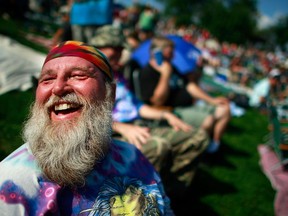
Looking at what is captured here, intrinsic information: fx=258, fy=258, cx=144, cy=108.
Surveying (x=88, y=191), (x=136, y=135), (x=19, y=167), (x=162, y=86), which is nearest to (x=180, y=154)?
(x=136, y=135)

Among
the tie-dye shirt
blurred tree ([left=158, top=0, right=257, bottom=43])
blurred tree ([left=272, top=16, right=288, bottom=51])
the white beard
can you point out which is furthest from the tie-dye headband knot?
blurred tree ([left=272, top=16, right=288, bottom=51])

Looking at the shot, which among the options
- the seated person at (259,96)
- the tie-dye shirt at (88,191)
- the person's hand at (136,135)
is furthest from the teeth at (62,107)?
the seated person at (259,96)

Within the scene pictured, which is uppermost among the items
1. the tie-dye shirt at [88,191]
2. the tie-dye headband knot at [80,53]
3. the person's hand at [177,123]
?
the tie-dye headband knot at [80,53]

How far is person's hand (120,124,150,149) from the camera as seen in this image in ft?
7.89

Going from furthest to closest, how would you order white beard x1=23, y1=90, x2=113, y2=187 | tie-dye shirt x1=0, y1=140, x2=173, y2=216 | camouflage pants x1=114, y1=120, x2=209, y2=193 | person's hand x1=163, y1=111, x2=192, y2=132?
1. person's hand x1=163, y1=111, x2=192, y2=132
2. camouflage pants x1=114, y1=120, x2=209, y2=193
3. white beard x1=23, y1=90, x2=113, y2=187
4. tie-dye shirt x1=0, y1=140, x2=173, y2=216

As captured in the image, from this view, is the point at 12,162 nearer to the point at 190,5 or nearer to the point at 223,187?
the point at 223,187

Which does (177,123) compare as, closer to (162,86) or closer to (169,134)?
(169,134)

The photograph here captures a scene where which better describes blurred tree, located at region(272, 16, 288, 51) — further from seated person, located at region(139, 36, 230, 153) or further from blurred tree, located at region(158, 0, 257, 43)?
seated person, located at region(139, 36, 230, 153)

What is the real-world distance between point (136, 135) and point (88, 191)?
1.11 meters

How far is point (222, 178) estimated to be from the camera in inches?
154

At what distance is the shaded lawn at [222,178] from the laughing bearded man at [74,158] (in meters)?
1.09

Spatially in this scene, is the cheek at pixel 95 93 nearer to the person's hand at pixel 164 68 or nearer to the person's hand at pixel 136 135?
the person's hand at pixel 136 135

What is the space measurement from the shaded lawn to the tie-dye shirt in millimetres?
1224

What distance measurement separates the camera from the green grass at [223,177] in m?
3.18
